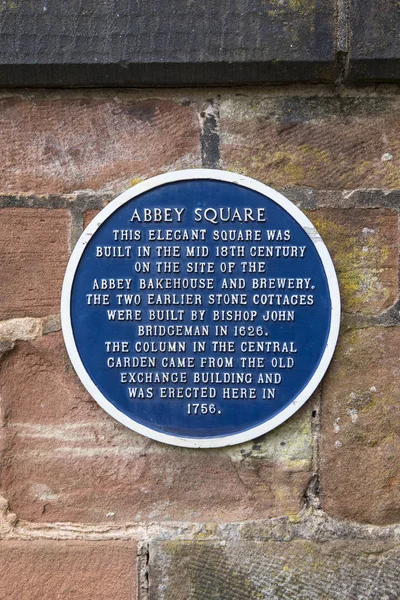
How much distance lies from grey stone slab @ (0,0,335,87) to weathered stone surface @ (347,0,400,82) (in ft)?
0.19

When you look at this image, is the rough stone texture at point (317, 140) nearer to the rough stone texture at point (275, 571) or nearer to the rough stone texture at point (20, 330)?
the rough stone texture at point (20, 330)

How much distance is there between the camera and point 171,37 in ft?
5.12

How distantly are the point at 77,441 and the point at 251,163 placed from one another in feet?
2.87

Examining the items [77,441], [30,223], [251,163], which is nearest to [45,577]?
[77,441]

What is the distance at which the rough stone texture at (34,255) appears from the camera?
1.66 meters

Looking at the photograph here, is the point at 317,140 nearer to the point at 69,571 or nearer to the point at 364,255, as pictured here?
the point at 364,255

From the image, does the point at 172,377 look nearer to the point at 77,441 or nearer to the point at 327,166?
the point at 77,441

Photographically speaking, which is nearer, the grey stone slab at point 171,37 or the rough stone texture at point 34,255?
the grey stone slab at point 171,37

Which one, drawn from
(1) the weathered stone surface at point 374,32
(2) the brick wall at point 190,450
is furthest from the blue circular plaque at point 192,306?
(1) the weathered stone surface at point 374,32

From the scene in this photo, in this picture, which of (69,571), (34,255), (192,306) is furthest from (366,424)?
(34,255)

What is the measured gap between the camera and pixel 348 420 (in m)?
1.63

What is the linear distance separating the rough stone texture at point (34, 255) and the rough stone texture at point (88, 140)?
0.27 feet

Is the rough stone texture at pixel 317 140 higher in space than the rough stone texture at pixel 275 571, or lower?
higher

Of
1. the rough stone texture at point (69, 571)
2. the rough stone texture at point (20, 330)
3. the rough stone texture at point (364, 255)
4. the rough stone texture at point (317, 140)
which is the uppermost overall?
the rough stone texture at point (317, 140)
